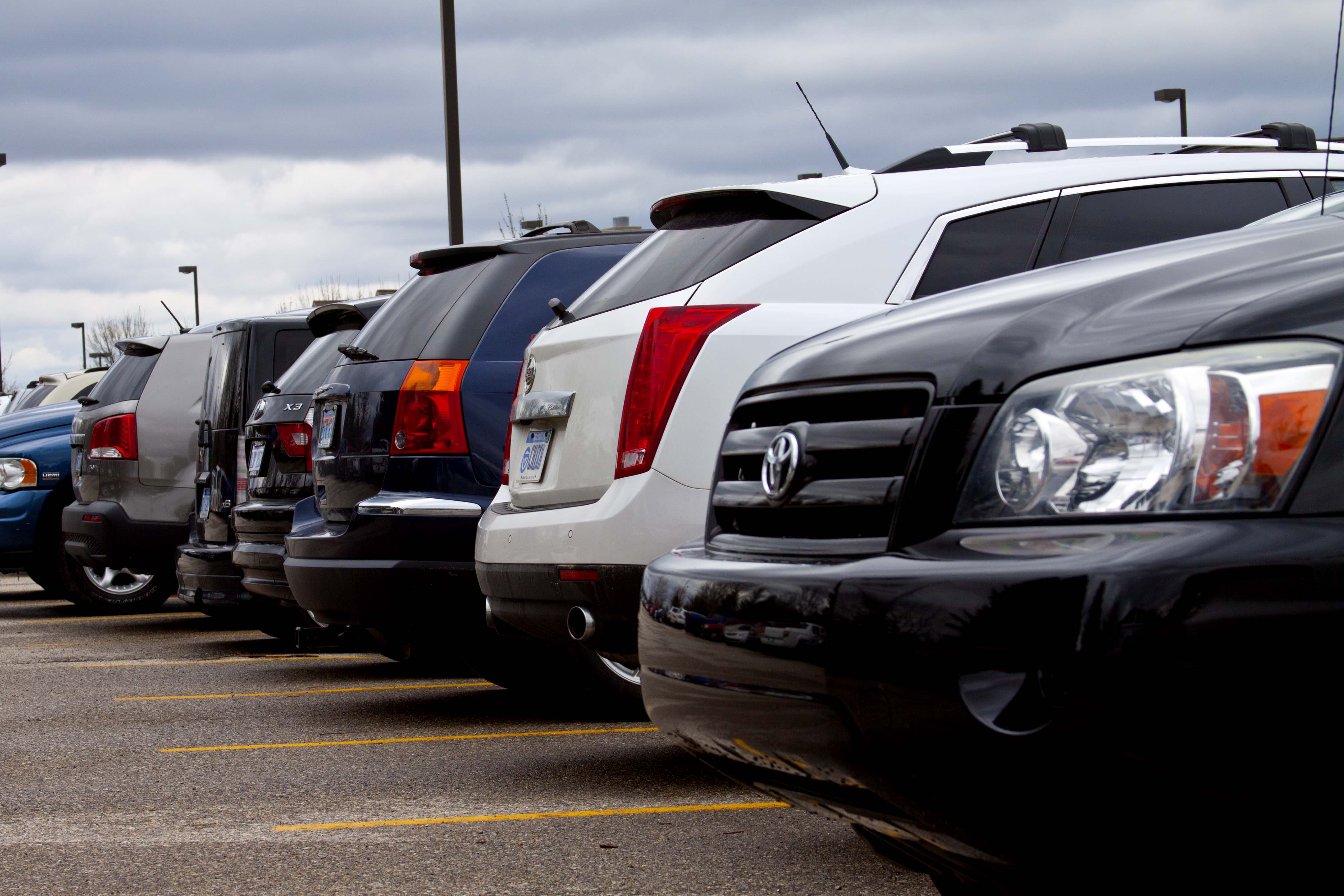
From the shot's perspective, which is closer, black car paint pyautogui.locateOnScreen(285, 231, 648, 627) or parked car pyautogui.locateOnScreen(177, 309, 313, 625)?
black car paint pyautogui.locateOnScreen(285, 231, 648, 627)

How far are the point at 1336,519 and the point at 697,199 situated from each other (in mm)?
3189

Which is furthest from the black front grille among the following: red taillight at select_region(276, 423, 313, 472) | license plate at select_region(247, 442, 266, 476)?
license plate at select_region(247, 442, 266, 476)

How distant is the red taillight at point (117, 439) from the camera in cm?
1102

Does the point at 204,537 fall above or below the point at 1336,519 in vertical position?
below

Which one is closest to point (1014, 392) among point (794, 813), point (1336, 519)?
point (1336, 519)

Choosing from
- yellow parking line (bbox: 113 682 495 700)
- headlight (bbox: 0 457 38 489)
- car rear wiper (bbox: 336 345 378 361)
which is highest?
car rear wiper (bbox: 336 345 378 361)

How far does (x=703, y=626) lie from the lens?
2598 millimetres

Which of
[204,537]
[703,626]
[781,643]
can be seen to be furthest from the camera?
[204,537]

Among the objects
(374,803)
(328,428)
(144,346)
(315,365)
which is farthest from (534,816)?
(144,346)

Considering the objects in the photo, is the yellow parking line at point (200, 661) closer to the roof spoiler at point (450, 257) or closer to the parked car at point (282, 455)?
the parked car at point (282, 455)

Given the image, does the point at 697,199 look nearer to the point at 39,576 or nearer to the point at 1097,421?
the point at 1097,421

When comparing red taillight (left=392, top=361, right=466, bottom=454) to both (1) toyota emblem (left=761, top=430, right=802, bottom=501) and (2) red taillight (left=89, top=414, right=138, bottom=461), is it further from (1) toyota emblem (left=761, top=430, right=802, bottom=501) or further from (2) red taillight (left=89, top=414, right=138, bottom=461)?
(2) red taillight (left=89, top=414, right=138, bottom=461)

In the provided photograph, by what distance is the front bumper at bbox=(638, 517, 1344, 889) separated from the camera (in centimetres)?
184

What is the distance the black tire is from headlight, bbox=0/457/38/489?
0.71 m
